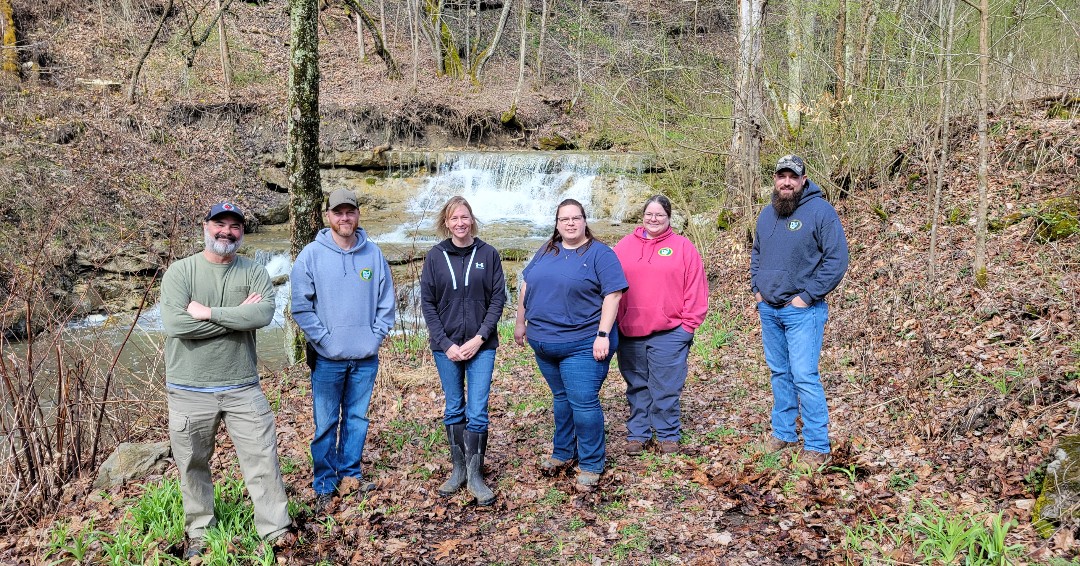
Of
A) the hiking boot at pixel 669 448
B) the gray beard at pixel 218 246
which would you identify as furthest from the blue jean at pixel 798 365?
the gray beard at pixel 218 246

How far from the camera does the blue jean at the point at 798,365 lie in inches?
178

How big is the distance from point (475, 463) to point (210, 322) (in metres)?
1.89

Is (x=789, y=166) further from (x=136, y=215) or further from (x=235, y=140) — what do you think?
(x=235, y=140)

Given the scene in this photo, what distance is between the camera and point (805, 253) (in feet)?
14.8

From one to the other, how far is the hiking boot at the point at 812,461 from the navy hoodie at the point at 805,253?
3.37 feet

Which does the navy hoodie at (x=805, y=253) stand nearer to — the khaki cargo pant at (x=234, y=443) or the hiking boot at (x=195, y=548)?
the khaki cargo pant at (x=234, y=443)

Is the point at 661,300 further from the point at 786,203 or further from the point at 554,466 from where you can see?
the point at 554,466

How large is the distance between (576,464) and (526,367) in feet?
11.4

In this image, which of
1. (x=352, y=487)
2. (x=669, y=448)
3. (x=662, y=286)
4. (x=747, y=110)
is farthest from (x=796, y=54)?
(x=352, y=487)

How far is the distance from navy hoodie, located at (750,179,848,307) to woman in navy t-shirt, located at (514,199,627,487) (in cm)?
108

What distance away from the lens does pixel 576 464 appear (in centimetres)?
496

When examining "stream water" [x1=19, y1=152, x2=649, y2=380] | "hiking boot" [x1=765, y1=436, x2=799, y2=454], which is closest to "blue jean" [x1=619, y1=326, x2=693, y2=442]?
"hiking boot" [x1=765, y1=436, x2=799, y2=454]

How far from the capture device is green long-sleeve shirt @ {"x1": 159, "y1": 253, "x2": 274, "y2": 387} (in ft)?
12.0

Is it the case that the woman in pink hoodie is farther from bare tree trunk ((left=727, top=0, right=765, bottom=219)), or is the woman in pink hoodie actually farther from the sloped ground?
bare tree trunk ((left=727, top=0, right=765, bottom=219))
